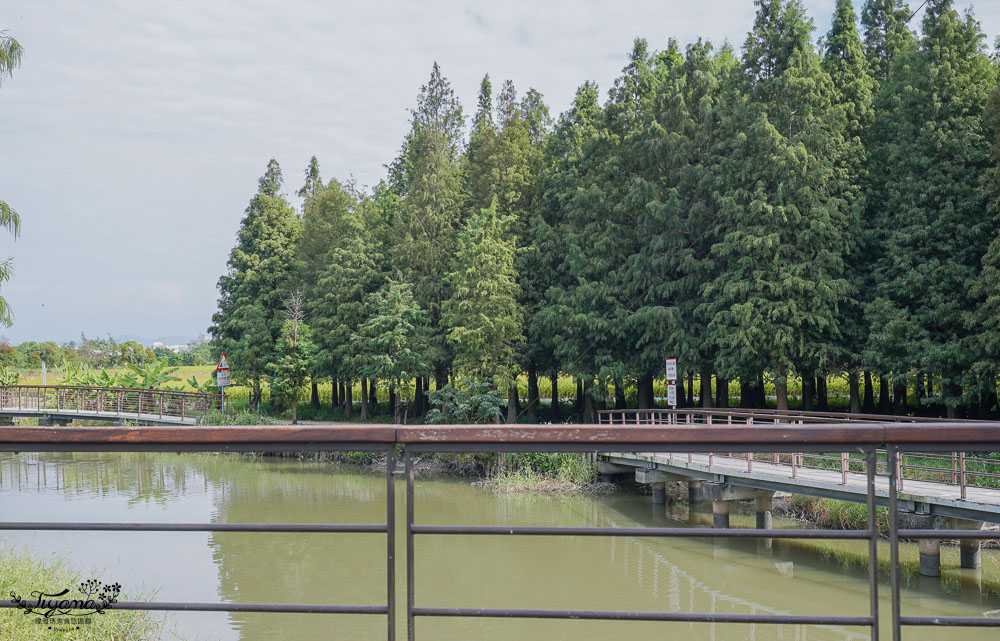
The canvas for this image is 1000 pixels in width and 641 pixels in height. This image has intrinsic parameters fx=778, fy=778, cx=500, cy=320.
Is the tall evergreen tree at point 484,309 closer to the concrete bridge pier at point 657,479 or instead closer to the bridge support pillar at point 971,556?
the concrete bridge pier at point 657,479

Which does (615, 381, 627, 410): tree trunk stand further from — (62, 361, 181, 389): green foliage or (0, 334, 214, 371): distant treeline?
(0, 334, 214, 371): distant treeline

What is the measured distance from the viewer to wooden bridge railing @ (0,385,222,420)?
34.3 metres

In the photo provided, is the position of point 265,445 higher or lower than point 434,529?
higher

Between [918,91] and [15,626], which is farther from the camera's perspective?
[918,91]

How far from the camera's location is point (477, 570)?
1392 centimetres

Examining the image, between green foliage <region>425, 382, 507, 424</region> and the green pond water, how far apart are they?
198 inches

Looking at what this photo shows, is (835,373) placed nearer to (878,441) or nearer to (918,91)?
(918,91)

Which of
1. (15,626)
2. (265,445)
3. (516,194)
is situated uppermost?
(516,194)

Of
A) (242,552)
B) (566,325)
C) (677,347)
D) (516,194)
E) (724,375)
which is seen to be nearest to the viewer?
(242,552)

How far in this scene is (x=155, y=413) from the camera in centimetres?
3403

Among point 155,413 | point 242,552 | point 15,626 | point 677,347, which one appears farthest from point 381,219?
point 15,626

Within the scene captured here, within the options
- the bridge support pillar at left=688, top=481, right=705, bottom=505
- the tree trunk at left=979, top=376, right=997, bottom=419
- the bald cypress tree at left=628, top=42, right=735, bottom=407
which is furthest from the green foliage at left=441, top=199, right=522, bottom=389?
the tree trunk at left=979, top=376, right=997, bottom=419

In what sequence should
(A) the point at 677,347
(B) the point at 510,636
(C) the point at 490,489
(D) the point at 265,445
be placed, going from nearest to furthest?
(D) the point at 265,445, (B) the point at 510,636, (C) the point at 490,489, (A) the point at 677,347

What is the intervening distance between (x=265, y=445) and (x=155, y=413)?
35107mm
